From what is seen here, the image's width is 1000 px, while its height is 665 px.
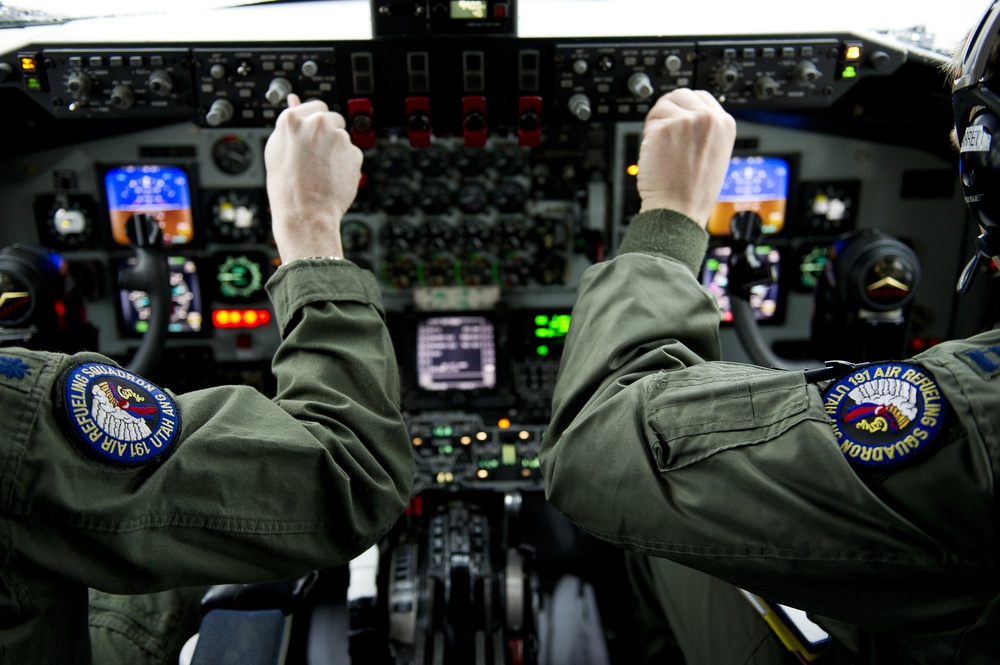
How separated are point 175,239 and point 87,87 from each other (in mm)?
747

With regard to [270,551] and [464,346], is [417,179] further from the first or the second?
[270,551]

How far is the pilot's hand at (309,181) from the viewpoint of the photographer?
1075 mm

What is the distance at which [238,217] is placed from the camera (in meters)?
2.32

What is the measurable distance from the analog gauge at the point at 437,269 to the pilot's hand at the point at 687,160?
1255 mm

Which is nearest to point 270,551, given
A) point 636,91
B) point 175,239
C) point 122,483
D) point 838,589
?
point 122,483

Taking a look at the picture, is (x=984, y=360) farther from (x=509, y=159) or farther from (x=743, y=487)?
(x=509, y=159)

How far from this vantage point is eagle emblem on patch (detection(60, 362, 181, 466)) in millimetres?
710

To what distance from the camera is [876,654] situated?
0.92 meters

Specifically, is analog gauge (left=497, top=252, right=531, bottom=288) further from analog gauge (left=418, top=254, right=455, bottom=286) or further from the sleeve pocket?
the sleeve pocket

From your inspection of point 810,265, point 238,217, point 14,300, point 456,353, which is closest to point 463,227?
point 456,353

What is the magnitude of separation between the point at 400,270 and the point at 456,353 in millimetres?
324

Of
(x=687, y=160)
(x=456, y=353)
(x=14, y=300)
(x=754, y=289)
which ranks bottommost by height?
(x=456, y=353)

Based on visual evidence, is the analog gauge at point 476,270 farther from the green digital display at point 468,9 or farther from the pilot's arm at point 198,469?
the pilot's arm at point 198,469

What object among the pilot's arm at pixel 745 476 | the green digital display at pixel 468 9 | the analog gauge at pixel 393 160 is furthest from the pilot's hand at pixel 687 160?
the analog gauge at pixel 393 160
